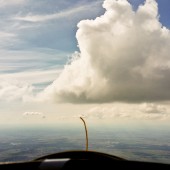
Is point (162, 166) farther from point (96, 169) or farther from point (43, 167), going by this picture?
point (43, 167)

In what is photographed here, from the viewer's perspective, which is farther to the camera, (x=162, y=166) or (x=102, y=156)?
(x=102, y=156)

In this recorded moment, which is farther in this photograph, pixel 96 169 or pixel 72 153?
pixel 72 153

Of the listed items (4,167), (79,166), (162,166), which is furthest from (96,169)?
(4,167)

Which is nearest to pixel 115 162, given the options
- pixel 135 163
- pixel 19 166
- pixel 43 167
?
pixel 135 163

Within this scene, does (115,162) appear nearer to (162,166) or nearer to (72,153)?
(162,166)

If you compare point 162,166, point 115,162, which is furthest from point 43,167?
point 162,166

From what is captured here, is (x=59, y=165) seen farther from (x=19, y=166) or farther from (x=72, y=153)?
(x=72, y=153)
